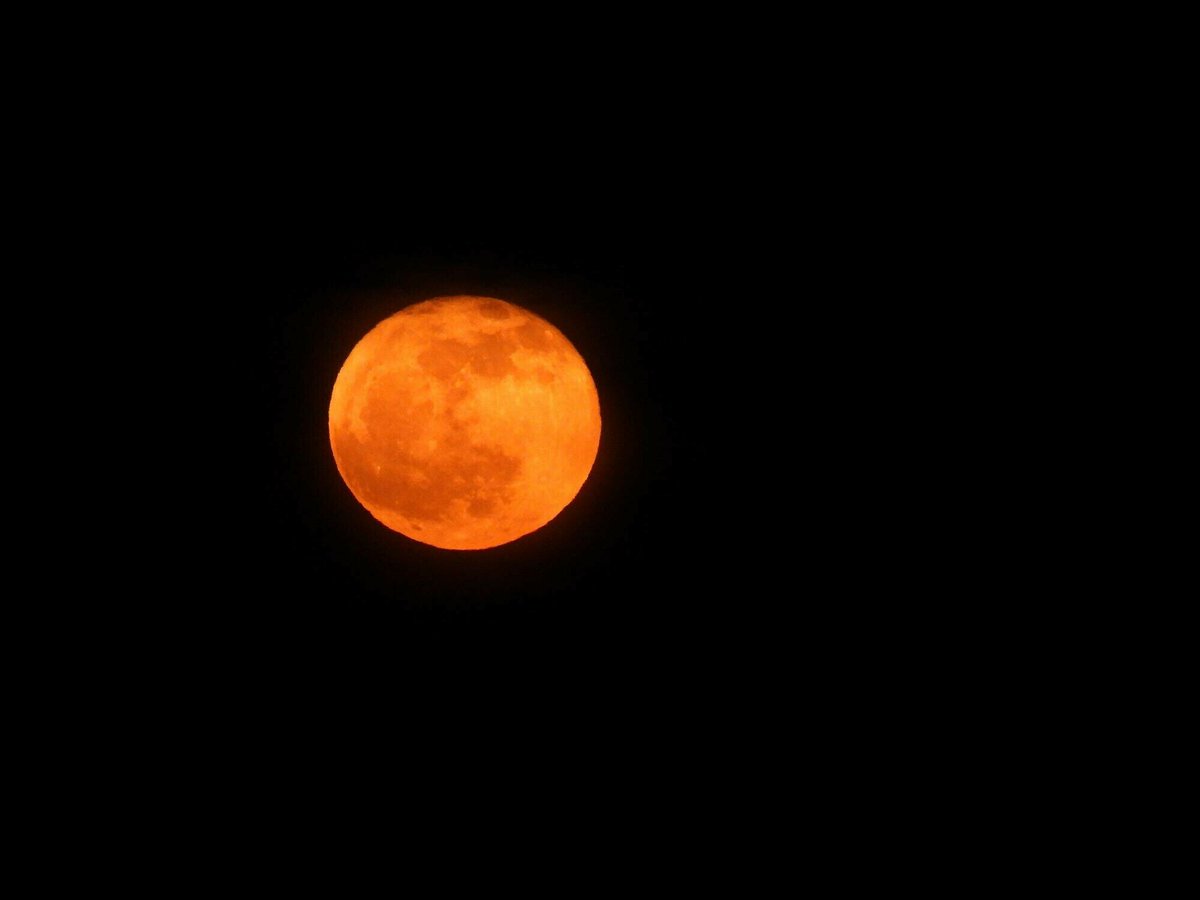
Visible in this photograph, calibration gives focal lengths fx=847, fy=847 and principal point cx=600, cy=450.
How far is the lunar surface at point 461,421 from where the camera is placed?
1761mm

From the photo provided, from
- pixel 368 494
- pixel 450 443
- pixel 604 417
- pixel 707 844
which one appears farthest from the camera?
pixel 707 844

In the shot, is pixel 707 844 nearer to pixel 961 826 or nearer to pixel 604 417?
pixel 961 826

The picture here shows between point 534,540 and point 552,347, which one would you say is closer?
point 552,347

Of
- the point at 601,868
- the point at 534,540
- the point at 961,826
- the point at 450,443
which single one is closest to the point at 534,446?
the point at 450,443

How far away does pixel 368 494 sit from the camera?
1886mm

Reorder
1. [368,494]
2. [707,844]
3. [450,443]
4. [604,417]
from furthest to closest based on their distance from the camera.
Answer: [707,844], [604,417], [368,494], [450,443]

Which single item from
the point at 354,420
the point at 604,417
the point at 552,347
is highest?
the point at 604,417

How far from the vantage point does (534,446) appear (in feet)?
5.88

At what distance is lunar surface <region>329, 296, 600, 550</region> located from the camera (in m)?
1.76

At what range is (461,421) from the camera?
5.74ft

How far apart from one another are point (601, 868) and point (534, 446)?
56.4 inches

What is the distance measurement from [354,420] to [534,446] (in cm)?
40

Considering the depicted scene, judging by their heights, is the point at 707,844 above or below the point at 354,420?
below

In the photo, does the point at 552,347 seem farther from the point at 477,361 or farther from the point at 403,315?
the point at 403,315
